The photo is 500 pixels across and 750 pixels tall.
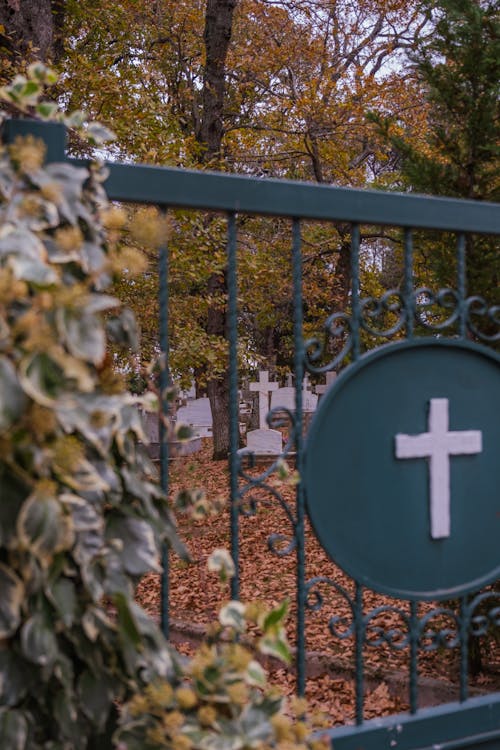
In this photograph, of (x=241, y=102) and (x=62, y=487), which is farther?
(x=241, y=102)

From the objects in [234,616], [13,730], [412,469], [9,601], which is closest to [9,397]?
[9,601]

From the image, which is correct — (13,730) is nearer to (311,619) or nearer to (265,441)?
(311,619)

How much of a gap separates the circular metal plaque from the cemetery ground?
18 centimetres

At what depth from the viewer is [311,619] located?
6.06 m

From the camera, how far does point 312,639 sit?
5.46 m

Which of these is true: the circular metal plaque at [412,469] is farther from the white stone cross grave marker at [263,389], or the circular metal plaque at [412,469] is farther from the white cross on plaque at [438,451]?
the white stone cross grave marker at [263,389]

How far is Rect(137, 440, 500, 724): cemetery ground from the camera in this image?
414 cm

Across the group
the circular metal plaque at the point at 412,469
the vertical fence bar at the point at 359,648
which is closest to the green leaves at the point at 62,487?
the circular metal plaque at the point at 412,469

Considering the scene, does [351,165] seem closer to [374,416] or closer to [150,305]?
[150,305]

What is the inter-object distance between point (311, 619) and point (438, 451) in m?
4.33

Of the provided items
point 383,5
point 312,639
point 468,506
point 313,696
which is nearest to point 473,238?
point 468,506

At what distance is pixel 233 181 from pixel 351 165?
36.4 feet

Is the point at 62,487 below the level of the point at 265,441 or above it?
above

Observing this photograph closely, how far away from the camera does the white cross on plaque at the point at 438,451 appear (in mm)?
2084
